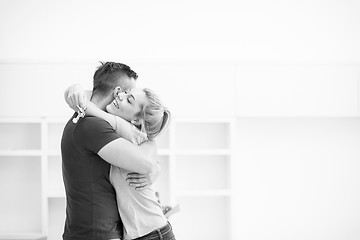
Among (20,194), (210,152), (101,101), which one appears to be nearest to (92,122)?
(101,101)

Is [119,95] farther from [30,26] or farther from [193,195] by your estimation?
[30,26]

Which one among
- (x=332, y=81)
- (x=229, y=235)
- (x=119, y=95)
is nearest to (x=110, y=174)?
(x=119, y=95)

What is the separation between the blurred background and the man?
4.86 ft

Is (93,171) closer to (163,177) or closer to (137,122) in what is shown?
(137,122)

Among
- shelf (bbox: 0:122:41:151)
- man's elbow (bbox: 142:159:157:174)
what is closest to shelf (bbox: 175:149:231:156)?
shelf (bbox: 0:122:41:151)

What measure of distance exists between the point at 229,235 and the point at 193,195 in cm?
35

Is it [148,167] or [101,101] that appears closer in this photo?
[148,167]

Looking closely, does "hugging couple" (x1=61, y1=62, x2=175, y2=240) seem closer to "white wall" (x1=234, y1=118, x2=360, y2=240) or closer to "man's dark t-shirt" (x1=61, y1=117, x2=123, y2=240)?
"man's dark t-shirt" (x1=61, y1=117, x2=123, y2=240)

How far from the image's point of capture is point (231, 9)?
3840 millimetres

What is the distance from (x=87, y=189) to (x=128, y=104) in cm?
32

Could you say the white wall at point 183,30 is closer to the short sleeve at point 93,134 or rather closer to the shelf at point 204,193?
the shelf at point 204,193

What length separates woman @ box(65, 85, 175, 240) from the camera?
200cm

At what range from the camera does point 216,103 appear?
3547 mm

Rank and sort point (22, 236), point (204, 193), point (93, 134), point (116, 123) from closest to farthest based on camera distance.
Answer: point (93, 134), point (116, 123), point (22, 236), point (204, 193)
